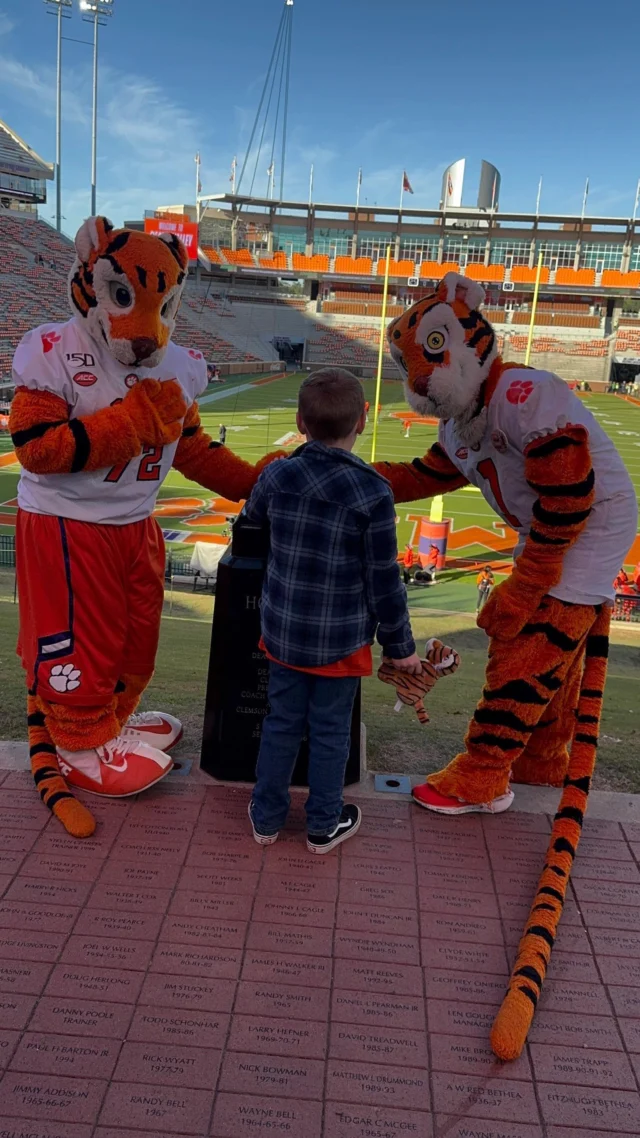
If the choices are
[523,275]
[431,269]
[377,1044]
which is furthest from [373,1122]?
[523,275]

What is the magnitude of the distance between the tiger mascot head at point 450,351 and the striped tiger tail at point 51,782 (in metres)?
1.86

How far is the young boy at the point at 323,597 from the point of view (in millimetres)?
2457

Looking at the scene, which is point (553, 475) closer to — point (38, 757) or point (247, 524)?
point (247, 524)

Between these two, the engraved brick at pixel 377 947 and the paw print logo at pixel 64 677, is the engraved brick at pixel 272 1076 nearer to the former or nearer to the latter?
the engraved brick at pixel 377 947

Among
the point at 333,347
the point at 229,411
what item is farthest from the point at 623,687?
the point at 333,347

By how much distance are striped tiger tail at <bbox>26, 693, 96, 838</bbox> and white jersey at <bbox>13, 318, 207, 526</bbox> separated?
80cm

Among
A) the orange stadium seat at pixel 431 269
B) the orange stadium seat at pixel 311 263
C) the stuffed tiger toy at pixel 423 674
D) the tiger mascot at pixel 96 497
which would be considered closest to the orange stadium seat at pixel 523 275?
the orange stadium seat at pixel 431 269

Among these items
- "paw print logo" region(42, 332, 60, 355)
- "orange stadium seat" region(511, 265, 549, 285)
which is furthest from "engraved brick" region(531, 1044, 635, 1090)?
"orange stadium seat" region(511, 265, 549, 285)

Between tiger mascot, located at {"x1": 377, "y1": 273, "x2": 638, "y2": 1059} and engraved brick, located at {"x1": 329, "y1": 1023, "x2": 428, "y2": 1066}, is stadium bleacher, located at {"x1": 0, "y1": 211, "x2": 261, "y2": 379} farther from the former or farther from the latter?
engraved brick, located at {"x1": 329, "y1": 1023, "x2": 428, "y2": 1066}

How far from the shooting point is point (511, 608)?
2.79 metres

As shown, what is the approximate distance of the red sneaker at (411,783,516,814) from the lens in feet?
9.84

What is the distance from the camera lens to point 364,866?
2674mm

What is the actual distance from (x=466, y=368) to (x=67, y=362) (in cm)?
137

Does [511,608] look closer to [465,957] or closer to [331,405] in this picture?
[331,405]
